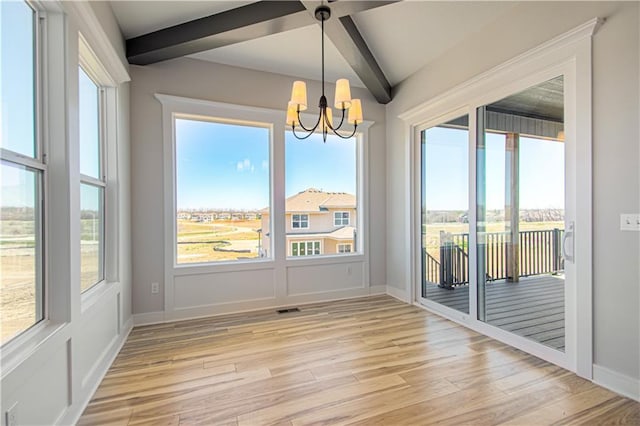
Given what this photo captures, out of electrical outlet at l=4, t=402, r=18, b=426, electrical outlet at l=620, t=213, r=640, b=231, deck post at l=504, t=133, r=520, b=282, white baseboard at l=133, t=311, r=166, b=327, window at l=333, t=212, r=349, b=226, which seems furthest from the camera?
window at l=333, t=212, r=349, b=226

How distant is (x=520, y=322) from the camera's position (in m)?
2.78

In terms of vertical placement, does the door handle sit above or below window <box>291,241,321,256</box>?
above

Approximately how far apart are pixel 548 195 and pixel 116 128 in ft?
12.7

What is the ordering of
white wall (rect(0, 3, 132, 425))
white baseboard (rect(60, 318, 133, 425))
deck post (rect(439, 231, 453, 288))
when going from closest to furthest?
white wall (rect(0, 3, 132, 425))
white baseboard (rect(60, 318, 133, 425))
deck post (rect(439, 231, 453, 288))

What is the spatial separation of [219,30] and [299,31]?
81 cm

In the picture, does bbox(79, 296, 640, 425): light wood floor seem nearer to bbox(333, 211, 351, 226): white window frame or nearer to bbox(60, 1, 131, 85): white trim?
bbox(333, 211, 351, 226): white window frame

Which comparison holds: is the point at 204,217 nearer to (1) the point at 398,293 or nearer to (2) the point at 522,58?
(1) the point at 398,293

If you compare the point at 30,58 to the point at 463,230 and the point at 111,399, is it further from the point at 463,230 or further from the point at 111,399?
the point at 463,230

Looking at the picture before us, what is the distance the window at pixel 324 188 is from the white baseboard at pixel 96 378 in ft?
6.68

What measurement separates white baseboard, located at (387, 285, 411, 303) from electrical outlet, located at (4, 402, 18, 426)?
373 centimetres

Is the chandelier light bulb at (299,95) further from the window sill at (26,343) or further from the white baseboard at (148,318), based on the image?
the white baseboard at (148,318)

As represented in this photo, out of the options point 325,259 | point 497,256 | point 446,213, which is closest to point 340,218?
point 325,259

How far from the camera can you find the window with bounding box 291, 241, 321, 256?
13.6 feet

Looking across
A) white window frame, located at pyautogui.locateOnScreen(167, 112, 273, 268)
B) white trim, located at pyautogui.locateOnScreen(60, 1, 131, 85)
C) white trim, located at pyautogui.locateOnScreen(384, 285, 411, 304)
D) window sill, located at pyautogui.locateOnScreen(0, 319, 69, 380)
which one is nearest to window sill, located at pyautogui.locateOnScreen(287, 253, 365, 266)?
white window frame, located at pyautogui.locateOnScreen(167, 112, 273, 268)
